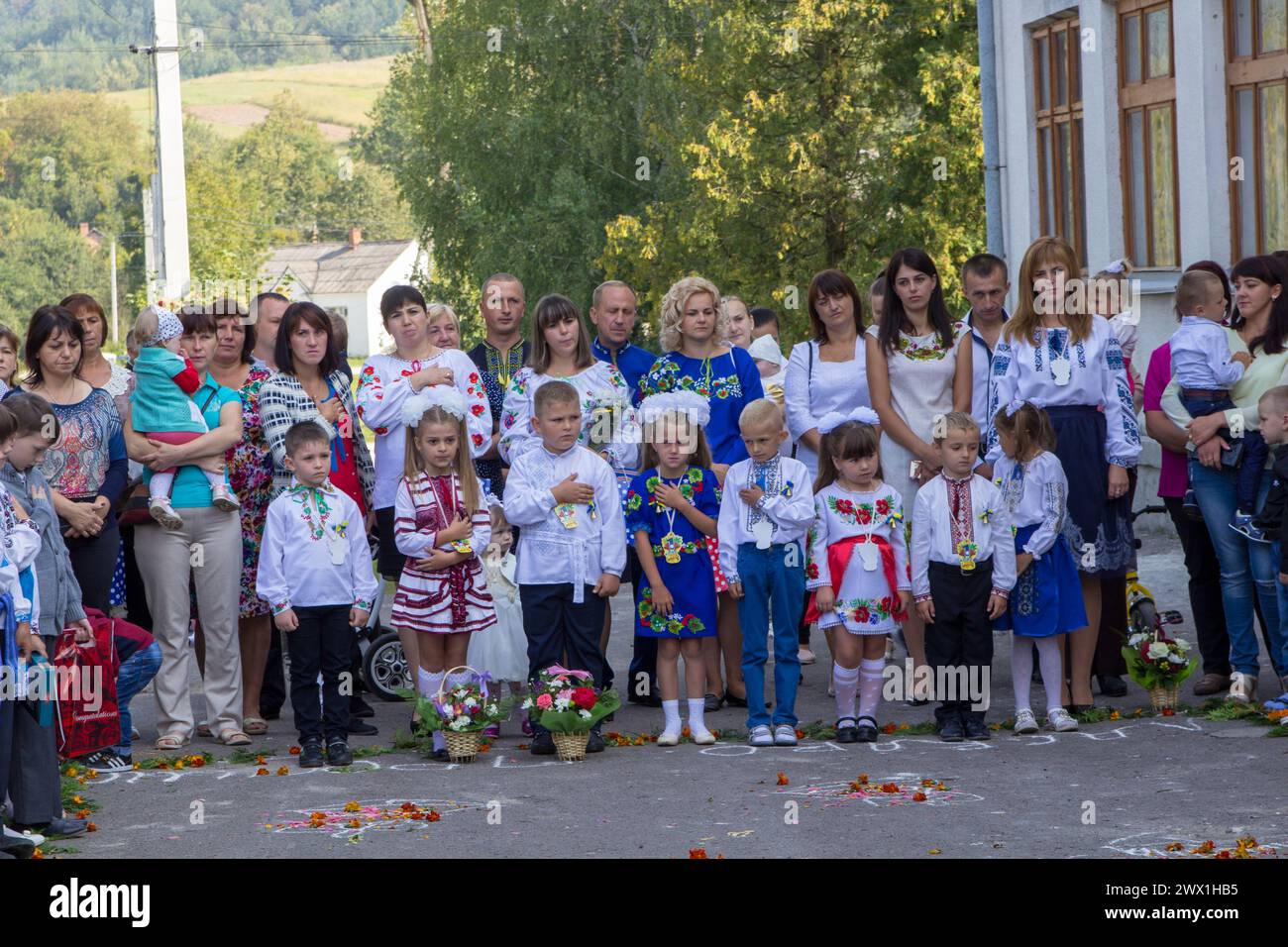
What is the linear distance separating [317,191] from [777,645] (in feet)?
414

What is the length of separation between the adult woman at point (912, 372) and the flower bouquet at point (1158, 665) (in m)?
1.02

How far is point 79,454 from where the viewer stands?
27.8 ft

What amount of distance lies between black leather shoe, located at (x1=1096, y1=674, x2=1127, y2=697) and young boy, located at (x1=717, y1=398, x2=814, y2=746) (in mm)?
1899

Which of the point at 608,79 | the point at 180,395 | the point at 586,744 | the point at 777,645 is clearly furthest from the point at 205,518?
the point at 608,79

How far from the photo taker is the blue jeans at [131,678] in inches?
322

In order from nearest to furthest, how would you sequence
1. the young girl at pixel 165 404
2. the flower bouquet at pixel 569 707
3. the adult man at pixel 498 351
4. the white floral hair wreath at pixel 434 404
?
the flower bouquet at pixel 569 707, the white floral hair wreath at pixel 434 404, the young girl at pixel 165 404, the adult man at pixel 498 351

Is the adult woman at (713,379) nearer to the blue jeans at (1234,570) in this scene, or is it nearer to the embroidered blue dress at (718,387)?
the embroidered blue dress at (718,387)

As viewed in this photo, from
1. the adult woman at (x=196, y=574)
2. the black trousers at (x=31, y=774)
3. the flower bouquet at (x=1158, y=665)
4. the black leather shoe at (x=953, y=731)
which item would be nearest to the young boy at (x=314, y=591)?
the adult woman at (x=196, y=574)

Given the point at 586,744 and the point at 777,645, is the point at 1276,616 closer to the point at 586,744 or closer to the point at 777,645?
the point at 777,645

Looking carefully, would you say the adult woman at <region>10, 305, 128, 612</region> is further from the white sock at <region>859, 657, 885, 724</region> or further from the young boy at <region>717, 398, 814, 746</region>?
the white sock at <region>859, 657, 885, 724</region>

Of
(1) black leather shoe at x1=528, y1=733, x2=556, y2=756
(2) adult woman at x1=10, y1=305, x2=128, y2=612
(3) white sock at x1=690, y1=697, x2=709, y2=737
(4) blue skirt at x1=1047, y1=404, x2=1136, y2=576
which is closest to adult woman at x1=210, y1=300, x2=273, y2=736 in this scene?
(2) adult woman at x1=10, y1=305, x2=128, y2=612

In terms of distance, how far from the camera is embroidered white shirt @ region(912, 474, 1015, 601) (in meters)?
8.23

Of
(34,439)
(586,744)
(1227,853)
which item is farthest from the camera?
(586,744)

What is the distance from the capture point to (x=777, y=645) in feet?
27.0
